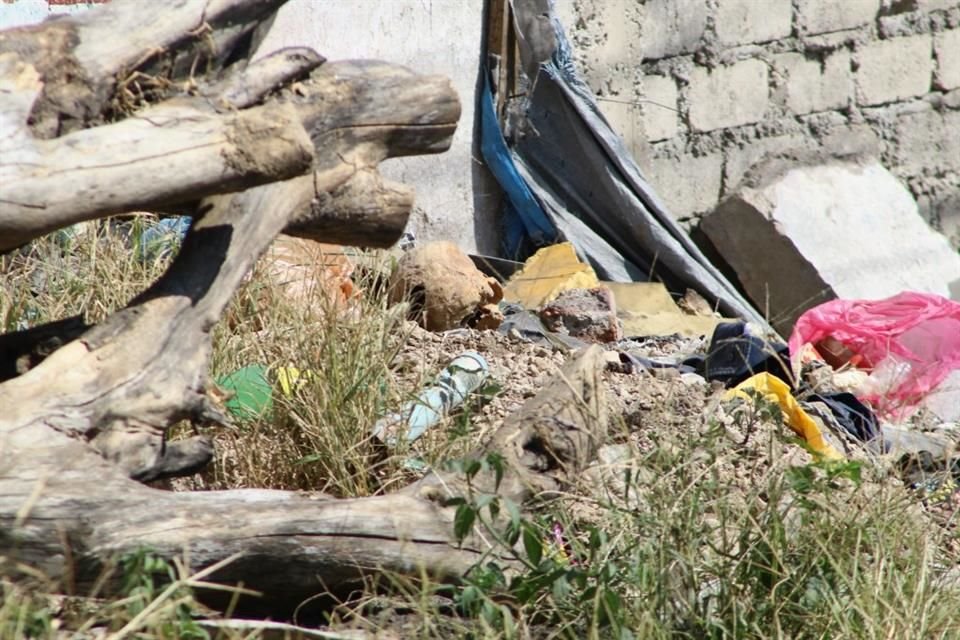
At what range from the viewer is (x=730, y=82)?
632 cm

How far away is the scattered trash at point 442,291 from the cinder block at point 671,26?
A: 1.88m

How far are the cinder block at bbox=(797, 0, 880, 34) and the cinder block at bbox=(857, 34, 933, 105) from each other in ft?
0.52

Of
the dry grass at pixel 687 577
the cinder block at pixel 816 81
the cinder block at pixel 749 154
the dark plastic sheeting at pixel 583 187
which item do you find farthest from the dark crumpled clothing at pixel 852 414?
the cinder block at pixel 816 81

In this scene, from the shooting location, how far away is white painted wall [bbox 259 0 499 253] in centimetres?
521

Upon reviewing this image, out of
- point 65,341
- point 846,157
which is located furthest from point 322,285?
point 846,157

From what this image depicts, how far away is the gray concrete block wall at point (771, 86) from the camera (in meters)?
6.05

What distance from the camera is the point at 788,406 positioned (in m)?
3.89

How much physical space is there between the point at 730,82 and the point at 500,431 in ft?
13.7

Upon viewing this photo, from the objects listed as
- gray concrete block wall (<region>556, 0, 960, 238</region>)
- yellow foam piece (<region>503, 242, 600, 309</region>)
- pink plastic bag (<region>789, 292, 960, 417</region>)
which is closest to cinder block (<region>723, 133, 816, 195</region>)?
gray concrete block wall (<region>556, 0, 960, 238</region>)

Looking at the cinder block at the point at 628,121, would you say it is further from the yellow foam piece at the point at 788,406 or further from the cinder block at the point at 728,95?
the yellow foam piece at the point at 788,406

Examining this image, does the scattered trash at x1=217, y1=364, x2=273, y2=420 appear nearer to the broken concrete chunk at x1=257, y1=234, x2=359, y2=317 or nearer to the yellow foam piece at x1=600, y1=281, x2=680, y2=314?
the broken concrete chunk at x1=257, y1=234, x2=359, y2=317

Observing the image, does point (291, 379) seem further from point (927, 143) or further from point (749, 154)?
point (927, 143)

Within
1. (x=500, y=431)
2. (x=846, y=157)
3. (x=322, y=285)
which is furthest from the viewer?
(x=846, y=157)

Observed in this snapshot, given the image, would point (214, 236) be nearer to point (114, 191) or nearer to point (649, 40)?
point (114, 191)
